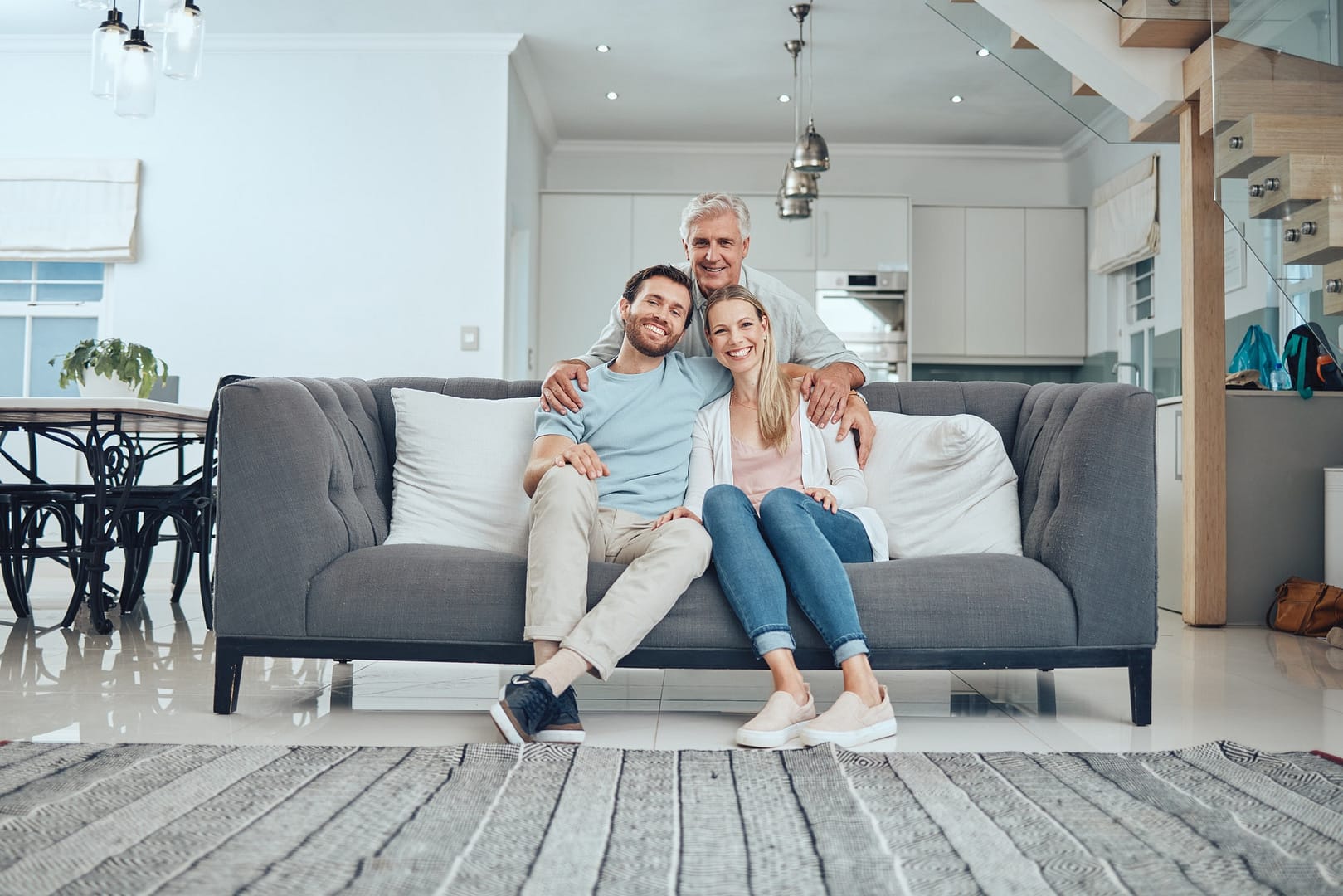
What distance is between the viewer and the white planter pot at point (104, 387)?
367 cm

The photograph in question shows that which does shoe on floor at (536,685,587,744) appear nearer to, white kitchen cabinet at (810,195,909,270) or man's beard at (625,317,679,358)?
man's beard at (625,317,679,358)

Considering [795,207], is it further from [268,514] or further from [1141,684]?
[268,514]

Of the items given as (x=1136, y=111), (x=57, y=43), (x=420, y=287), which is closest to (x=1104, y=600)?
(x=1136, y=111)

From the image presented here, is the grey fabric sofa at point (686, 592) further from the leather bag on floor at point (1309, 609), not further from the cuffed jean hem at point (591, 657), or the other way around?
the leather bag on floor at point (1309, 609)

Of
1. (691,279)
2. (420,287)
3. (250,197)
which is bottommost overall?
(691,279)

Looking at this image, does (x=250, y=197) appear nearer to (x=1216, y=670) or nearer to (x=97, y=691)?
(x=97, y=691)

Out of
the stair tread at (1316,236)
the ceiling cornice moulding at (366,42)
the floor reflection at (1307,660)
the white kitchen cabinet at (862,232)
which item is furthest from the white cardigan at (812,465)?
the white kitchen cabinet at (862,232)

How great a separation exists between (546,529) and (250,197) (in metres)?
4.18

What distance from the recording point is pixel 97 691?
8.09 feet

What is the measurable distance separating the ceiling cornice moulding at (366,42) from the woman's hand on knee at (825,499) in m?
3.96

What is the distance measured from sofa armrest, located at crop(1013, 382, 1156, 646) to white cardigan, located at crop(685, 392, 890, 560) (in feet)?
1.26


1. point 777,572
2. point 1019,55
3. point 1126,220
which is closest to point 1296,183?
point 1019,55

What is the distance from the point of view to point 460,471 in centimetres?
252

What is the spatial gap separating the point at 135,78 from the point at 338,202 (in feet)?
6.61
